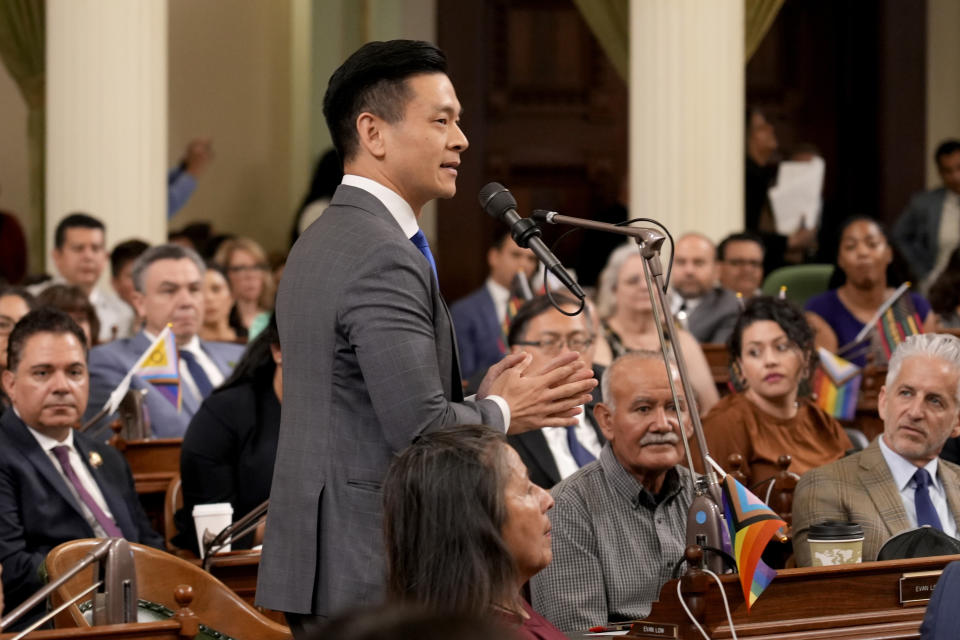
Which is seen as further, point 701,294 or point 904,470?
point 701,294

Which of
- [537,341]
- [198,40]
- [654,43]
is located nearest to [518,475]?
[537,341]

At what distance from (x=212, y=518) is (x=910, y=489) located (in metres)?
1.82

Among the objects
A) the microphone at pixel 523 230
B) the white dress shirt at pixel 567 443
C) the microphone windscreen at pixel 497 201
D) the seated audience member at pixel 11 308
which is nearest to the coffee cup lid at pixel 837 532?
the microphone at pixel 523 230

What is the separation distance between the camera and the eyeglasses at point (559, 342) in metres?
5.30

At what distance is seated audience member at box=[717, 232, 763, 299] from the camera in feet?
25.2

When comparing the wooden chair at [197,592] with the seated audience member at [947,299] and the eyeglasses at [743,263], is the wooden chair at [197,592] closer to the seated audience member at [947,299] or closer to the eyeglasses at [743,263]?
the seated audience member at [947,299]

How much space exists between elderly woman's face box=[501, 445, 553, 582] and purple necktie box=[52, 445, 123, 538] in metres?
2.20

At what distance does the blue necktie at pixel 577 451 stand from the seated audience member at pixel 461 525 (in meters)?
2.76

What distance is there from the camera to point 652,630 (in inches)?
113

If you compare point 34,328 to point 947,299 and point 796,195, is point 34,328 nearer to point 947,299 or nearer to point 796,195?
point 947,299

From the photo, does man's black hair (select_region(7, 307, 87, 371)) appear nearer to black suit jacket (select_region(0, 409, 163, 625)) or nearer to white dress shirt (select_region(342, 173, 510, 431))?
black suit jacket (select_region(0, 409, 163, 625))

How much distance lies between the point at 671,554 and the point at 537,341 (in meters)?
1.82

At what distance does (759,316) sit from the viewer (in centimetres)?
511

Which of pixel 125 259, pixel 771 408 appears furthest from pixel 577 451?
pixel 125 259
